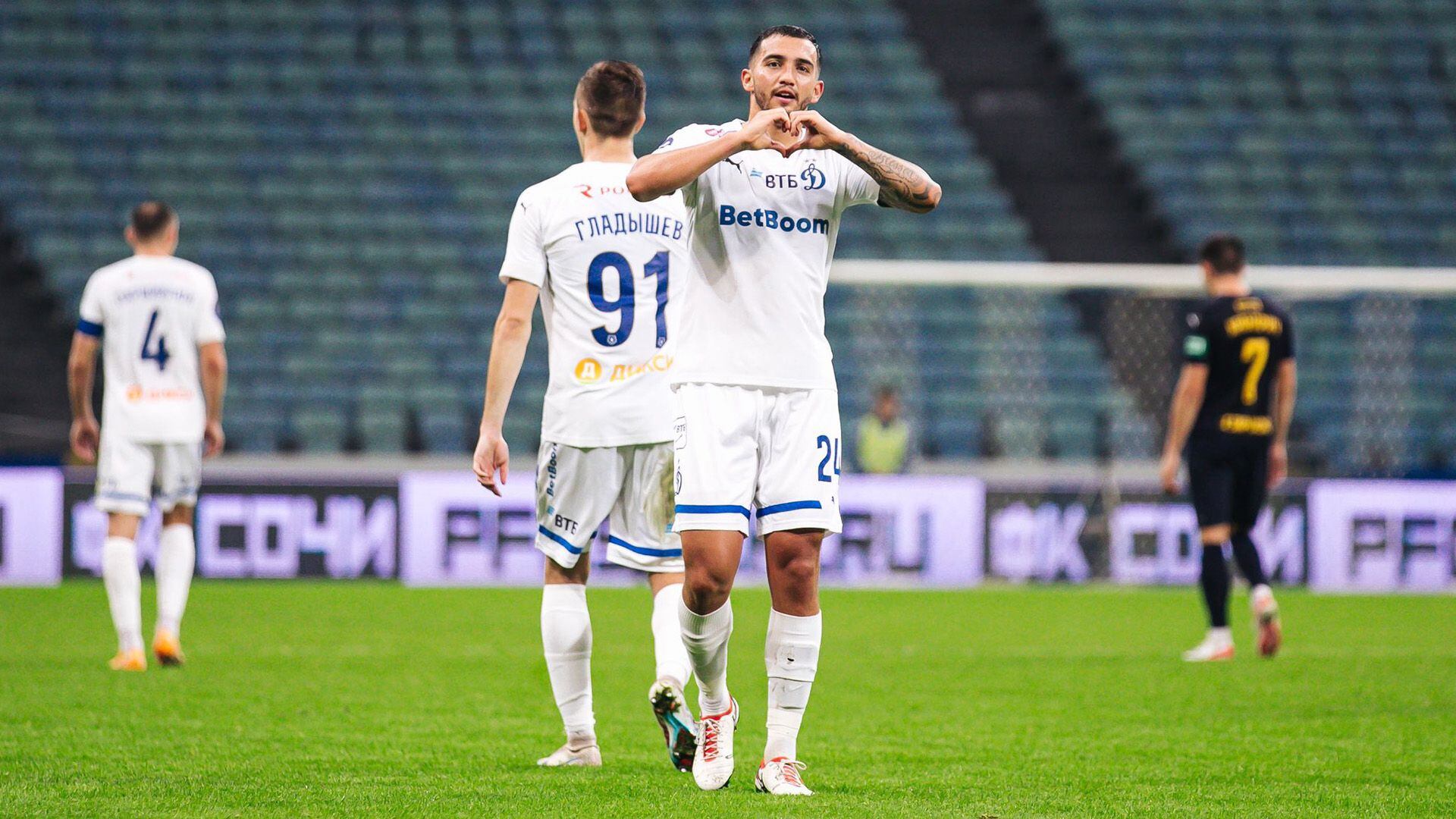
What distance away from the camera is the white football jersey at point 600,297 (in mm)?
4930

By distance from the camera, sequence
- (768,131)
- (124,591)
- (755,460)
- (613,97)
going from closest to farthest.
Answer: (768,131) → (755,460) → (613,97) → (124,591)

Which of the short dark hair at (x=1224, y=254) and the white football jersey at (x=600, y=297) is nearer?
the white football jersey at (x=600, y=297)

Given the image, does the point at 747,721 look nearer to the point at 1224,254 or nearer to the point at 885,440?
the point at 1224,254

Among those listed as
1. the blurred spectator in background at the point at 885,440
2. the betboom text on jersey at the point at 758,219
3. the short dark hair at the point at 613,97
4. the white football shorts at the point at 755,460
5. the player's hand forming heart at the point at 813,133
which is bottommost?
the blurred spectator in background at the point at 885,440

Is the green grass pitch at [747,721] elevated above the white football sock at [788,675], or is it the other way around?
the white football sock at [788,675]

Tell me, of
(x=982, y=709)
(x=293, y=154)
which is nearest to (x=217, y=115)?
(x=293, y=154)

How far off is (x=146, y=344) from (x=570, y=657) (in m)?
3.50

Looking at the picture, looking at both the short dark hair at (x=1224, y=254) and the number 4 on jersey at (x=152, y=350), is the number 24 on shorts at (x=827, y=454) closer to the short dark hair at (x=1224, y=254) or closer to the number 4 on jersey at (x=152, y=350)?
the number 4 on jersey at (x=152, y=350)

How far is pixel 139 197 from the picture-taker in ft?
56.7

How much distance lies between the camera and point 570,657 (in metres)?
A: 4.95

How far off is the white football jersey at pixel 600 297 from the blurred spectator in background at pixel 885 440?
9.01 meters

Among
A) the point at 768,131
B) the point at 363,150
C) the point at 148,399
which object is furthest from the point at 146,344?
the point at 363,150

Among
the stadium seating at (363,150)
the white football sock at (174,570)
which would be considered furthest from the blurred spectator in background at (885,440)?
the white football sock at (174,570)

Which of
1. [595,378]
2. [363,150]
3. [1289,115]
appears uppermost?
[1289,115]
